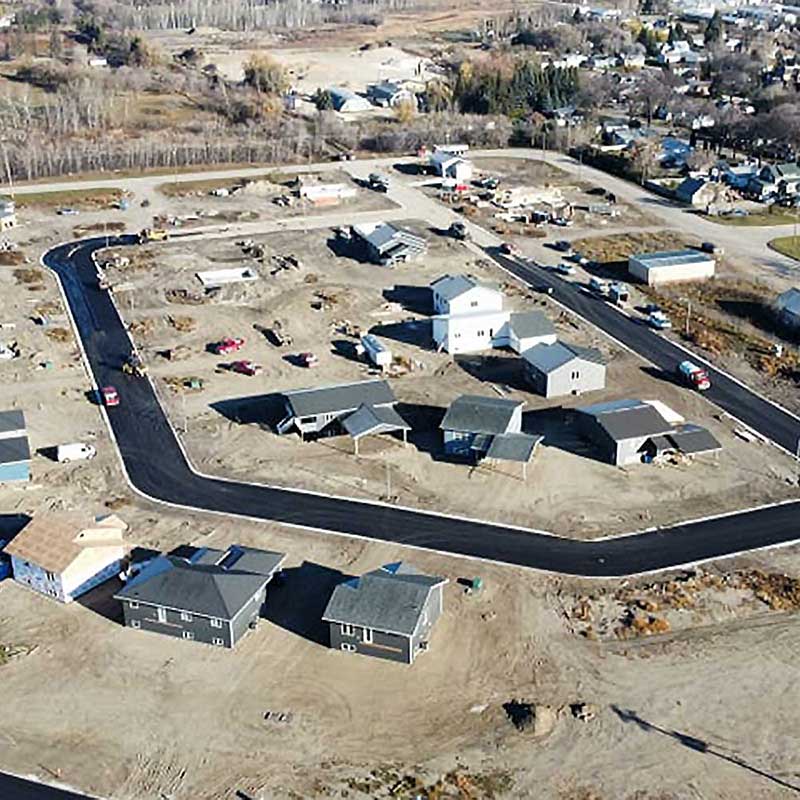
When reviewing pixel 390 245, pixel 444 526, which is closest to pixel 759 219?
pixel 390 245

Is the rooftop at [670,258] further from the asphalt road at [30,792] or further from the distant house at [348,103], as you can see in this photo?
the distant house at [348,103]

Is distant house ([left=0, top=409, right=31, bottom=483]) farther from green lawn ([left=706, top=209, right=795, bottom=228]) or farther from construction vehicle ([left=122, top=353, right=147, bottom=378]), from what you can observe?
green lawn ([left=706, top=209, right=795, bottom=228])

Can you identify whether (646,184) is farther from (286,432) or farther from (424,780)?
(424,780)

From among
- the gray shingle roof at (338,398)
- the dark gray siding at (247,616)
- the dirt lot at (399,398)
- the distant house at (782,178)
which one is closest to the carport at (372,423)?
the gray shingle roof at (338,398)

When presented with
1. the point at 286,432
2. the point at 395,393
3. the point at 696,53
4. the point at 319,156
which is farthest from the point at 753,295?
the point at 696,53

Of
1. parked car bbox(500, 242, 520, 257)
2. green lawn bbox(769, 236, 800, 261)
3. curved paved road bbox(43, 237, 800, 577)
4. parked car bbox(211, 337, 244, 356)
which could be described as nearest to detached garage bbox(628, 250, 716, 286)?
green lawn bbox(769, 236, 800, 261)
